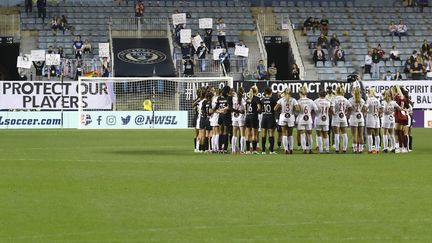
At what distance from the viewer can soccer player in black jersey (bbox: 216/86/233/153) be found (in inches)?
1296

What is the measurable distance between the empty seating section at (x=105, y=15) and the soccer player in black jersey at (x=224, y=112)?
25.7m

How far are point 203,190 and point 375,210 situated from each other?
416 cm

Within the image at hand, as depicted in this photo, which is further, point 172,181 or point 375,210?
point 172,181

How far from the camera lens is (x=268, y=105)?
3281 centimetres

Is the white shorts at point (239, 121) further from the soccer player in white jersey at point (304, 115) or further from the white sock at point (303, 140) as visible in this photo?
the white sock at point (303, 140)

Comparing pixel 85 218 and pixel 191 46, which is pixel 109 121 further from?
pixel 85 218

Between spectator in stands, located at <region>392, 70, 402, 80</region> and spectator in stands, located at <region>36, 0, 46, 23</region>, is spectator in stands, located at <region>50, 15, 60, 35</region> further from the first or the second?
spectator in stands, located at <region>392, 70, 402, 80</region>

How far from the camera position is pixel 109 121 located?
169 feet

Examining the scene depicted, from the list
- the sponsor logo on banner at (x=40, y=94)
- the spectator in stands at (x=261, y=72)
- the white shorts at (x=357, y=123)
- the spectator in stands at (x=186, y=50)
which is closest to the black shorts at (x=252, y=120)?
the white shorts at (x=357, y=123)

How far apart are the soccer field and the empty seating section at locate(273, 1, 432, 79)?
93.6ft

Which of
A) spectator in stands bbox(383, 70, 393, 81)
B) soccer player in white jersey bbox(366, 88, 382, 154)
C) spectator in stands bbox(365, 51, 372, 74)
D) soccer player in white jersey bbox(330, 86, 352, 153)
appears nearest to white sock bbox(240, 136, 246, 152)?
soccer player in white jersey bbox(330, 86, 352, 153)

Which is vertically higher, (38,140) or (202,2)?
(202,2)

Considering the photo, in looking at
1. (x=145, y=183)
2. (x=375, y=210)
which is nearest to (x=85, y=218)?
(x=375, y=210)

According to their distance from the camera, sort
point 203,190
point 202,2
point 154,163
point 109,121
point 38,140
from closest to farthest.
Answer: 1. point 203,190
2. point 154,163
3. point 38,140
4. point 109,121
5. point 202,2
